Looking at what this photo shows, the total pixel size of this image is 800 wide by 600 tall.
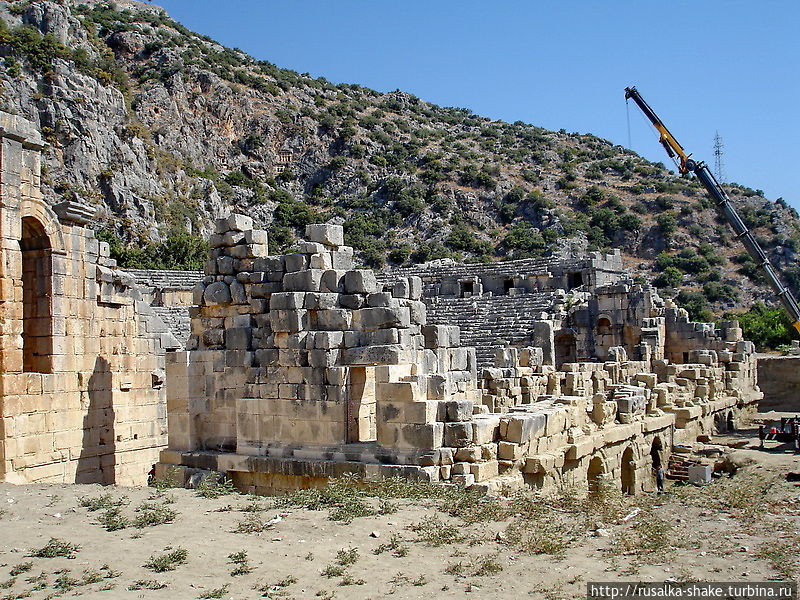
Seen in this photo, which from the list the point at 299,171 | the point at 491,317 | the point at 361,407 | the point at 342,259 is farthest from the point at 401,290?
the point at 299,171

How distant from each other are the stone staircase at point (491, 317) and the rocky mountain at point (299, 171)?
60.2 feet

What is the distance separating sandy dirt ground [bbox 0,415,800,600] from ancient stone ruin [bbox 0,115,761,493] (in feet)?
4.03

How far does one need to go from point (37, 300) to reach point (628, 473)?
10.9 meters

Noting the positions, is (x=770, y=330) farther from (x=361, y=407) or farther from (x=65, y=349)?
(x=65, y=349)

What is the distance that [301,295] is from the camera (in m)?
11.0

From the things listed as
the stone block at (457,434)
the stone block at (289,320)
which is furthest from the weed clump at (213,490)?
the stone block at (457,434)

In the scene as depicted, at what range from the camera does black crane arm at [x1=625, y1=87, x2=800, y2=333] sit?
25.0m

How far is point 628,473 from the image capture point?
15.2m

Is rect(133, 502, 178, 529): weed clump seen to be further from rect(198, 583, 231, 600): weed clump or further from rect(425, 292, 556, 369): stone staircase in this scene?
rect(425, 292, 556, 369): stone staircase

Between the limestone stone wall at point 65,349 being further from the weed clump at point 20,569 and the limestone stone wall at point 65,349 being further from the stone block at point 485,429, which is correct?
the stone block at point 485,429

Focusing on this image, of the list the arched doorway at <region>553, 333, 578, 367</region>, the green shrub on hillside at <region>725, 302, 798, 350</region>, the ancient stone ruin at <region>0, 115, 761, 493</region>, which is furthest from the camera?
the green shrub on hillside at <region>725, 302, 798, 350</region>

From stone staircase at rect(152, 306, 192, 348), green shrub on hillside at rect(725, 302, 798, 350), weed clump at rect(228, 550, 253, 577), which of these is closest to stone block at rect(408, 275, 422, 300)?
weed clump at rect(228, 550, 253, 577)

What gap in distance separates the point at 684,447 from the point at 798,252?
49.6 meters

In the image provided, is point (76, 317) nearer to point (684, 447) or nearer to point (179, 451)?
point (179, 451)
